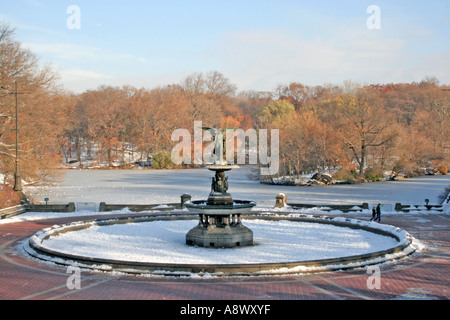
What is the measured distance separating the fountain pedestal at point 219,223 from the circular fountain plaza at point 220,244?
0.04 m

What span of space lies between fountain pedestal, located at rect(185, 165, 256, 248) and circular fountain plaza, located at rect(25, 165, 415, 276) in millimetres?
43

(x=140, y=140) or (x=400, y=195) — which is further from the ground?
(x=140, y=140)

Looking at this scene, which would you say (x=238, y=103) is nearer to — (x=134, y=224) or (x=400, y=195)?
(x=400, y=195)

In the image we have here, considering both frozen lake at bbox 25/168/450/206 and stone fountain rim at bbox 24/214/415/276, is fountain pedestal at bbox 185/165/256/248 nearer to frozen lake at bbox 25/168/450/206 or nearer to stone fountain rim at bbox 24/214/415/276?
stone fountain rim at bbox 24/214/415/276

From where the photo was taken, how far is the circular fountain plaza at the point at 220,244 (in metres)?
17.3

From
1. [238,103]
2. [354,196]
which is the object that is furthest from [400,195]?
[238,103]

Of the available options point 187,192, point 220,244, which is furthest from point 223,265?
point 187,192

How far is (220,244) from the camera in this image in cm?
2186

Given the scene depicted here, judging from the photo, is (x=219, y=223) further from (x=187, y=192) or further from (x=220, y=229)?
(x=187, y=192)

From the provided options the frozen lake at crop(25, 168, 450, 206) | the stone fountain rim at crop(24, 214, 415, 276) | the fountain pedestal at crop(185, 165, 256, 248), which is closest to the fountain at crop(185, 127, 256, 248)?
the fountain pedestal at crop(185, 165, 256, 248)

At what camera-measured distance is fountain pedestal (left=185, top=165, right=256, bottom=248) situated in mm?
21797

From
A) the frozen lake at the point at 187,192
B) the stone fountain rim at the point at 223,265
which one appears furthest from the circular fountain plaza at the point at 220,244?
the frozen lake at the point at 187,192

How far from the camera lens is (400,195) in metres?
48.0
